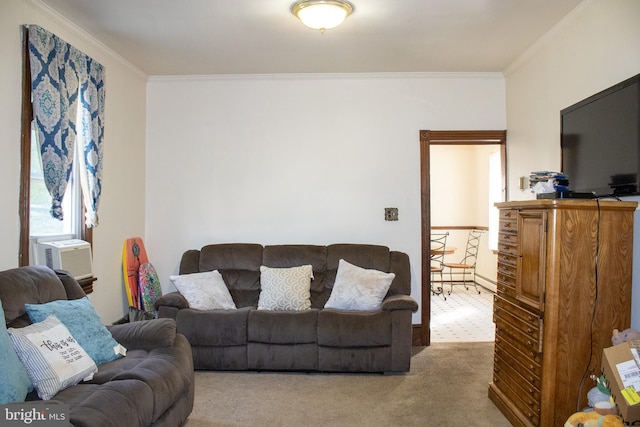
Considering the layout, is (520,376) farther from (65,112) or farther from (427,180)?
(65,112)

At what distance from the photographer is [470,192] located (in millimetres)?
8133

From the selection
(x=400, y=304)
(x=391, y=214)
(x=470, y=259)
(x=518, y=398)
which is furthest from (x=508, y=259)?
(x=470, y=259)

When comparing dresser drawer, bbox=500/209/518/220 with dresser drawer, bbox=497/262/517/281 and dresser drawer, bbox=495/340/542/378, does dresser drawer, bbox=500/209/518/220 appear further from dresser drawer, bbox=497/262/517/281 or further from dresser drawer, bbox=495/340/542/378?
dresser drawer, bbox=495/340/542/378

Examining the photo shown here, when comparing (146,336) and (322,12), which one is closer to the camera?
(146,336)

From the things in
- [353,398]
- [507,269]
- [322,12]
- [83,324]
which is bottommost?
[353,398]

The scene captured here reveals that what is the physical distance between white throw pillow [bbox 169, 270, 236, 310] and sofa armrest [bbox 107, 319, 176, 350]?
1074 mm

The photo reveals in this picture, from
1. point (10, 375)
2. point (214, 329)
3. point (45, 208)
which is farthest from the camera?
point (214, 329)

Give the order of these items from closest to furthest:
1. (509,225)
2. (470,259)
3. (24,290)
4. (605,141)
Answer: (24,290) → (605,141) → (509,225) → (470,259)

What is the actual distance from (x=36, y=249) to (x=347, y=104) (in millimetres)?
2984

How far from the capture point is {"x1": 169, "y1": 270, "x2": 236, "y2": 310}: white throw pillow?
3896 mm

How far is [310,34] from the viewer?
3559mm

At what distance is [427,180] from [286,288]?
1.77 m

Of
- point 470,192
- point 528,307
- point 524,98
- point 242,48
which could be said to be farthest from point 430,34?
point 470,192

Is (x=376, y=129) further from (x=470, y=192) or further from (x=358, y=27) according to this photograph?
(x=470, y=192)
